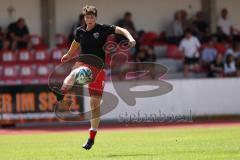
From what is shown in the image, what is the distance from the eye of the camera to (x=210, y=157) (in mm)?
11336

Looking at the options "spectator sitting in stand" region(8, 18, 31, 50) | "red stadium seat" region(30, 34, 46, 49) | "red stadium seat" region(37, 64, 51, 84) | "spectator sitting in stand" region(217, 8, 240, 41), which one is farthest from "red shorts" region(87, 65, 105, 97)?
"spectator sitting in stand" region(217, 8, 240, 41)

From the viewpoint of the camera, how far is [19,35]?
81.6ft

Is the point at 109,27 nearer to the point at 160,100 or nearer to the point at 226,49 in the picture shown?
the point at 160,100

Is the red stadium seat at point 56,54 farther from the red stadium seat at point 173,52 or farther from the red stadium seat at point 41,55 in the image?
the red stadium seat at point 173,52

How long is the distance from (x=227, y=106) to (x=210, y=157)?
41.9 ft

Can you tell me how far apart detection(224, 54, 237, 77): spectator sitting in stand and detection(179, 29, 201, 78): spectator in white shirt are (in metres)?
1.10

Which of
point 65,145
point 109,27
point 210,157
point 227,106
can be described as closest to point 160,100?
point 227,106

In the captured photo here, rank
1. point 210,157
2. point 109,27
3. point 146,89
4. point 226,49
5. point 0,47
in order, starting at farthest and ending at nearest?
point 226,49
point 0,47
point 146,89
point 109,27
point 210,157

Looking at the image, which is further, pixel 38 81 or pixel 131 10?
pixel 131 10

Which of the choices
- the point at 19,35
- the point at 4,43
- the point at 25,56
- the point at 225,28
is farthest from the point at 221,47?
the point at 4,43

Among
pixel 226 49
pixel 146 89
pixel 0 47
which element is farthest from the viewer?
pixel 226 49

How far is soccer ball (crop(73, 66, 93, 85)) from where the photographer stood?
1270 cm

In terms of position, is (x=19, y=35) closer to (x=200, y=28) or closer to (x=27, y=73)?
(x=27, y=73)

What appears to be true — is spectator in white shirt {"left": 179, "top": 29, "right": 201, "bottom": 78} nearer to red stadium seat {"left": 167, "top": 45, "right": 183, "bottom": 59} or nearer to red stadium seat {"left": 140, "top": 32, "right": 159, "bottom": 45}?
red stadium seat {"left": 167, "top": 45, "right": 183, "bottom": 59}
